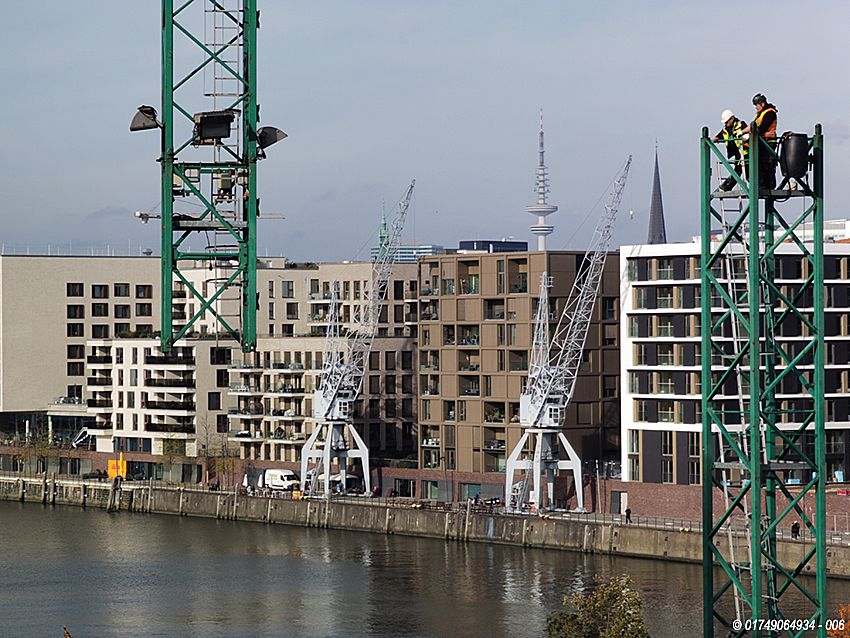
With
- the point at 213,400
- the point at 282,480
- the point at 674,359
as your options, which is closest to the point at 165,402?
the point at 213,400

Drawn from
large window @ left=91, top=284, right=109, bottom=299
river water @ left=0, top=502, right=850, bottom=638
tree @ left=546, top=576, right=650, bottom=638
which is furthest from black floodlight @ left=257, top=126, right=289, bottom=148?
large window @ left=91, top=284, right=109, bottom=299

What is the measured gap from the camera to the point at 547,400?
90.2m

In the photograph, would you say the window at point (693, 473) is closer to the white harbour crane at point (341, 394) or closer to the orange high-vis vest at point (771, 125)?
the white harbour crane at point (341, 394)

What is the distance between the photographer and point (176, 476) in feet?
372

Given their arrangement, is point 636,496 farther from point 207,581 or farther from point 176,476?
point 176,476

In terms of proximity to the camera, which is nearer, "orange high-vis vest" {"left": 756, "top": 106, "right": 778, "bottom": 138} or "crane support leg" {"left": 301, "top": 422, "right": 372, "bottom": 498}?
"orange high-vis vest" {"left": 756, "top": 106, "right": 778, "bottom": 138}

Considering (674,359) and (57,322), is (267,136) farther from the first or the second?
(57,322)

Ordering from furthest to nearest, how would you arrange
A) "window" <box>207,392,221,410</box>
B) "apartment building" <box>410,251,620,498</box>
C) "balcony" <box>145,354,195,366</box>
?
"window" <box>207,392,221,410</box>
"balcony" <box>145,354,195,366</box>
"apartment building" <box>410,251,620,498</box>

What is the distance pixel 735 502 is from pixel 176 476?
98.6 metres

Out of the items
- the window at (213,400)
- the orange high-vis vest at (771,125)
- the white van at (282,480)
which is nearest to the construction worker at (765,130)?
the orange high-vis vest at (771,125)

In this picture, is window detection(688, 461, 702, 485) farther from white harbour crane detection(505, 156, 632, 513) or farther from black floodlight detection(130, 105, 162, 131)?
black floodlight detection(130, 105, 162, 131)

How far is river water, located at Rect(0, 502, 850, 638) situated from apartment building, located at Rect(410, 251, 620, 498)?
32.3 feet

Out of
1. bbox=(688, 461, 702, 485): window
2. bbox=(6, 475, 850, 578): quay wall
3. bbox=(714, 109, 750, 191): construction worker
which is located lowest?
bbox=(6, 475, 850, 578): quay wall

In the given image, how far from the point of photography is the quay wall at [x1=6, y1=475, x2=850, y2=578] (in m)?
76.6
